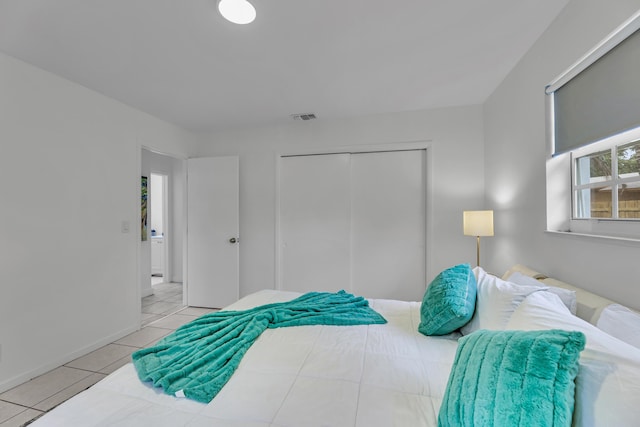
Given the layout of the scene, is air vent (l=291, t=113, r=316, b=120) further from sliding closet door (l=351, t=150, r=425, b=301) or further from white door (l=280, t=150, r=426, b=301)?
sliding closet door (l=351, t=150, r=425, b=301)

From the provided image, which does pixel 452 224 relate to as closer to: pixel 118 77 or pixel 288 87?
pixel 288 87

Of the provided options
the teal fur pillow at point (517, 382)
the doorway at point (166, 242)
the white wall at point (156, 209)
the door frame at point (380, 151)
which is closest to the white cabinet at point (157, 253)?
the doorway at point (166, 242)

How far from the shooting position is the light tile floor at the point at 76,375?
1.77 meters

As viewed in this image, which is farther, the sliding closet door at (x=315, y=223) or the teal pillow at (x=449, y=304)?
the sliding closet door at (x=315, y=223)

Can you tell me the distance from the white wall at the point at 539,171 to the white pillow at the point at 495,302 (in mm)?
378

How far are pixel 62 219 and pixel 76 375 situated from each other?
1268mm

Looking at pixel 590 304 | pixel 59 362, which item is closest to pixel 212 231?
pixel 59 362

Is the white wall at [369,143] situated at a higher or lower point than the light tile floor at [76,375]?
higher

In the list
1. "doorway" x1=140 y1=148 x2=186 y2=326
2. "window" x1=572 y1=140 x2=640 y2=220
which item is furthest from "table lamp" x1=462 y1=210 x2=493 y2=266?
"doorway" x1=140 y1=148 x2=186 y2=326

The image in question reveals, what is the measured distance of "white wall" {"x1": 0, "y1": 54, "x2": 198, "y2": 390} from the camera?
6.61ft

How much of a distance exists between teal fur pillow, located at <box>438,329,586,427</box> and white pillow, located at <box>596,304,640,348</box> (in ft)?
1.73

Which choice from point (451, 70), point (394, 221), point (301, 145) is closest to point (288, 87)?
point (301, 145)

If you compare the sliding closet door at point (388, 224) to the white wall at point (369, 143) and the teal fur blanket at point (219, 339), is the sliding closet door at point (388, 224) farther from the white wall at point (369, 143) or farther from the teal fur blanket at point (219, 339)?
the teal fur blanket at point (219, 339)

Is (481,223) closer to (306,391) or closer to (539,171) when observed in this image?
(539,171)
